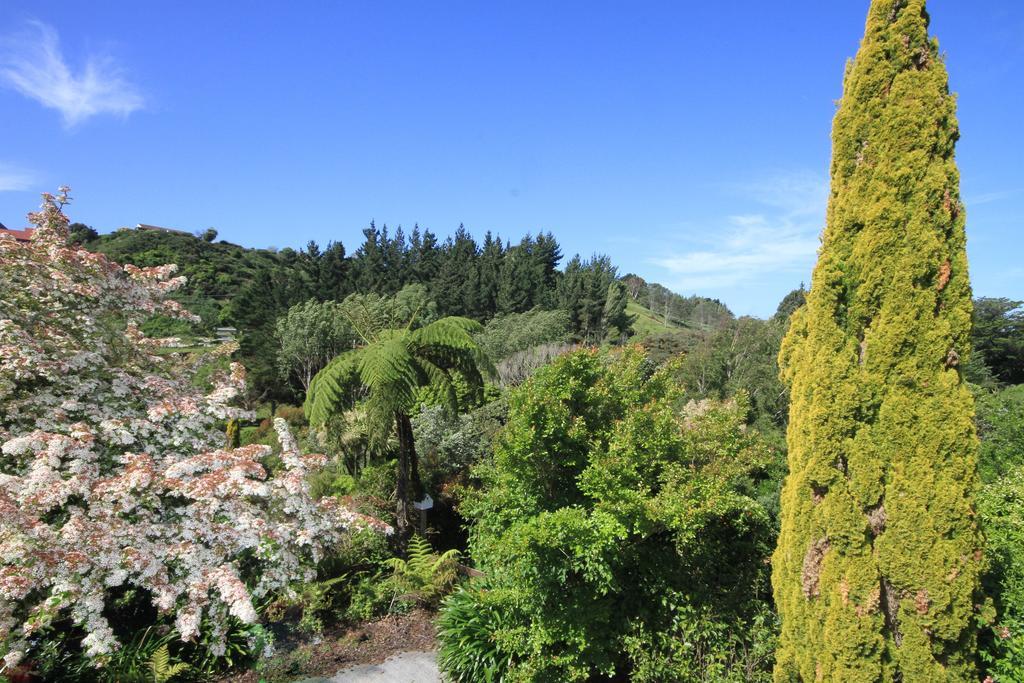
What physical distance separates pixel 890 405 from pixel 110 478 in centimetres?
573

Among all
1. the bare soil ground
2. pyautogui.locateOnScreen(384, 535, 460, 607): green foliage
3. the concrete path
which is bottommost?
the concrete path

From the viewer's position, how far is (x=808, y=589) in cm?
414

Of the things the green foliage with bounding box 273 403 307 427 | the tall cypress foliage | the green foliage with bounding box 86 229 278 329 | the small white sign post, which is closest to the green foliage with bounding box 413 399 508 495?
the small white sign post

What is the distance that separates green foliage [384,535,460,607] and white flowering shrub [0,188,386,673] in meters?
2.01

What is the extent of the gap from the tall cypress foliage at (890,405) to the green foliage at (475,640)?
2.90 metres

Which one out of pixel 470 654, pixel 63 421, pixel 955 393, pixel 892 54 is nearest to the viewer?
pixel 955 393

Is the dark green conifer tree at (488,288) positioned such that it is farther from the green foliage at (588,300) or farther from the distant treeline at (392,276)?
the green foliage at (588,300)

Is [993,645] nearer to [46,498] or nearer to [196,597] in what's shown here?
[196,597]

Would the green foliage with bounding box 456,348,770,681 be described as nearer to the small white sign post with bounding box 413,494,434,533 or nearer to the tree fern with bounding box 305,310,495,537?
the tree fern with bounding box 305,310,495,537

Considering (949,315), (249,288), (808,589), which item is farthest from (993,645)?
(249,288)

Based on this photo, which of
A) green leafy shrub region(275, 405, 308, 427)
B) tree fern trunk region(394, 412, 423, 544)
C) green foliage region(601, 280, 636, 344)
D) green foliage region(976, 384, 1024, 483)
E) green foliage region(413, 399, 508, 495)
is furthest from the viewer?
green foliage region(601, 280, 636, 344)

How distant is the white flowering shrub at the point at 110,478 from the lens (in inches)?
154

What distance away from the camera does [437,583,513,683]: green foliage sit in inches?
228

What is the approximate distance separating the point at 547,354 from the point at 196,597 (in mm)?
19547
